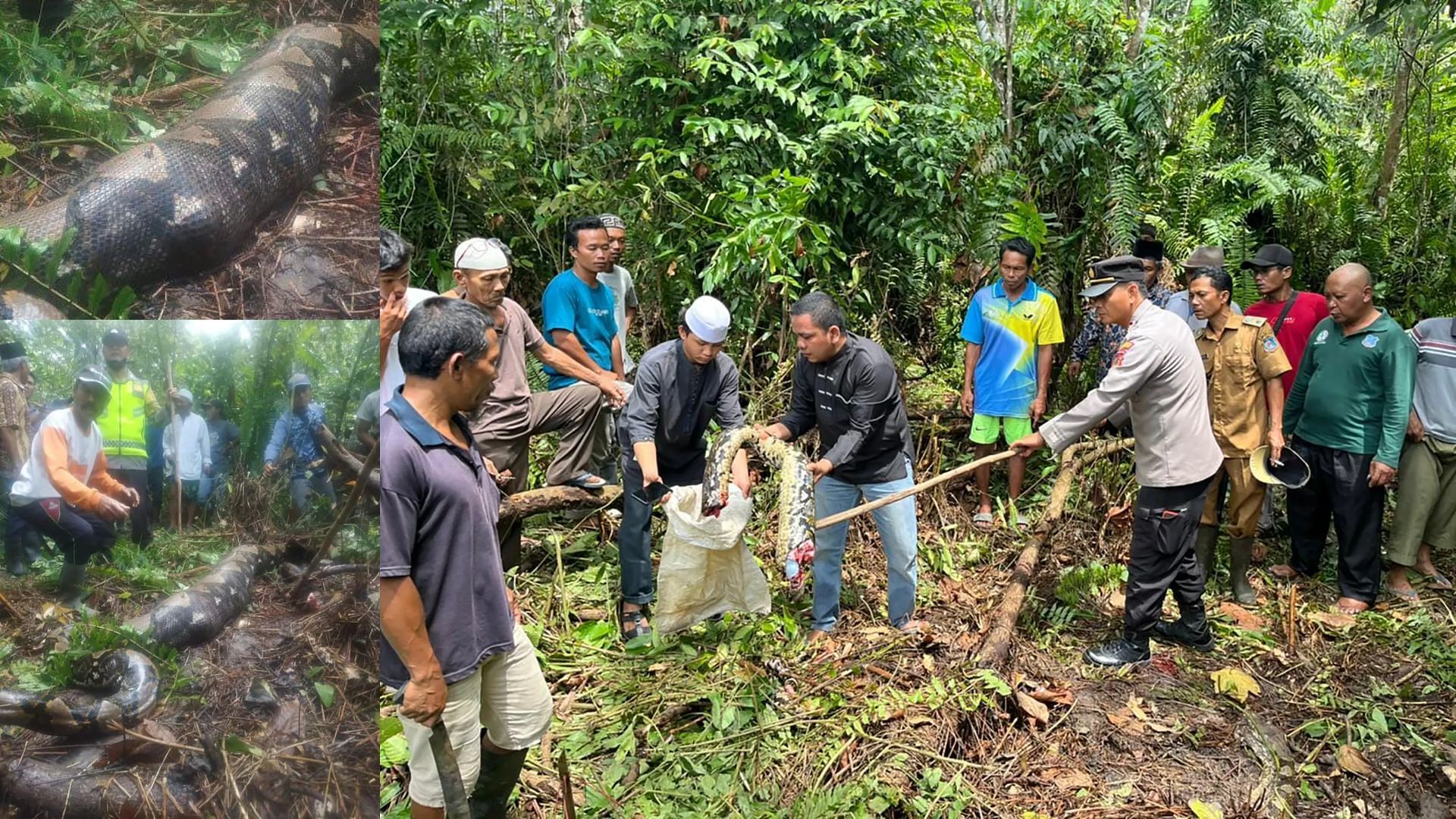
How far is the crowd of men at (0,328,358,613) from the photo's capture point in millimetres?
1394

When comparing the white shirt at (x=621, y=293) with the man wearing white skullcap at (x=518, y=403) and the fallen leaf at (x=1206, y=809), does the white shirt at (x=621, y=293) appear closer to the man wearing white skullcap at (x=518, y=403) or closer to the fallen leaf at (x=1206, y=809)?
the man wearing white skullcap at (x=518, y=403)

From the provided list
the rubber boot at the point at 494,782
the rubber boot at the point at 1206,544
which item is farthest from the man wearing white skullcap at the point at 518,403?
the rubber boot at the point at 1206,544

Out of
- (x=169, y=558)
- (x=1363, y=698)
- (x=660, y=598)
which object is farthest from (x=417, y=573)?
(x=1363, y=698)

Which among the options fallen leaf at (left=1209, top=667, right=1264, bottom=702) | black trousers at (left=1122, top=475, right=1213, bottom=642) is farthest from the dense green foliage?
fallen leaf at (left=1209, top=667, right=1264, bottom=702)

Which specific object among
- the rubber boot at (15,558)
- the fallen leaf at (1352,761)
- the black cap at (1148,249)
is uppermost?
the rubber boot at (15,558)

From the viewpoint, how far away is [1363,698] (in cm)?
428

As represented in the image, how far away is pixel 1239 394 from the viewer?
5004 millimetres

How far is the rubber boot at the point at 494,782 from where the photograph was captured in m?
2.91

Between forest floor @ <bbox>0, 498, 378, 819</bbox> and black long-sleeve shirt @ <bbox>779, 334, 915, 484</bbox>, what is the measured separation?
288cm

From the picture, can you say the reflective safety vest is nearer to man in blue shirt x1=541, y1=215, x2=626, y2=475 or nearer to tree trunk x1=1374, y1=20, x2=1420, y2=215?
man in blue shirt x1=541, y1=215, x2=626, y2=475

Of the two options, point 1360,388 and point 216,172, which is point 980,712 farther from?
point 216,172

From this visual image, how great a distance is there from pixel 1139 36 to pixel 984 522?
179 inches

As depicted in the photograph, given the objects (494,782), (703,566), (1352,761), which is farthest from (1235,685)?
(494,782)

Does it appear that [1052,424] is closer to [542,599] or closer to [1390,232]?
[542,599]
